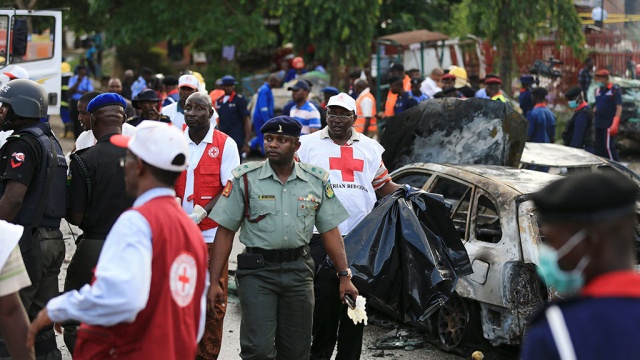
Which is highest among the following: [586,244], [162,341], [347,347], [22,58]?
[22,58]

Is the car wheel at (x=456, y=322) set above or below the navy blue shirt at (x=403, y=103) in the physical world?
below

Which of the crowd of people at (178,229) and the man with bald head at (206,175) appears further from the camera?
the man with bald head at (206,175)

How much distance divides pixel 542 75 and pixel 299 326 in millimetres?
17452

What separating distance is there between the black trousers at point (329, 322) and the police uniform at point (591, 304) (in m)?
4.06

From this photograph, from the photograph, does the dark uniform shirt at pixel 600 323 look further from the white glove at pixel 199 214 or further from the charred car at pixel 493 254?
the charred car at pixel 493 254

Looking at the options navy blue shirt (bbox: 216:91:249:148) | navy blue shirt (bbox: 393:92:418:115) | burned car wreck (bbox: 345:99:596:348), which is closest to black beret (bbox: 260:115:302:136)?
burned car wreck (bbox: 345:99:596:348)

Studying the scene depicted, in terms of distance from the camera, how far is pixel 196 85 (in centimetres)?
996

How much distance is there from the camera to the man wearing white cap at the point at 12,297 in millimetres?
4188

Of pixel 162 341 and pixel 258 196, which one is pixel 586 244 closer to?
pixel 162 341

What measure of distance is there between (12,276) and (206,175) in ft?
8.63

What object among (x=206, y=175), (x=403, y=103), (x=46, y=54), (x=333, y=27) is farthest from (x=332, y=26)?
(x=206, y=175)

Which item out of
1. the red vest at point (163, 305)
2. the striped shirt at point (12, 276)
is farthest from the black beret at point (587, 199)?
the striped shirt at point (12, 276)

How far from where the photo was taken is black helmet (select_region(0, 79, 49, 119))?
575cm

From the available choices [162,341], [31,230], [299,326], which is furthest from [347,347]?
[162,341]
